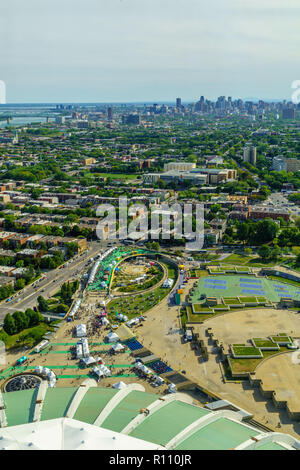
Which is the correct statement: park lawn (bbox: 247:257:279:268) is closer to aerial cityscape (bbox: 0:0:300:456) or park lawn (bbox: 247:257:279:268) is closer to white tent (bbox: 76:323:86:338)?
aerial cityscape (bbox: 0:0:300:456)

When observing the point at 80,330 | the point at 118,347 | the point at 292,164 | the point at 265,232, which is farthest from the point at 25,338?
the point at 292,164

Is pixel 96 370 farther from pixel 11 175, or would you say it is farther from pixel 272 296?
pixel 11 175

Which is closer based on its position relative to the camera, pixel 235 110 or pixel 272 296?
pixel 272 296

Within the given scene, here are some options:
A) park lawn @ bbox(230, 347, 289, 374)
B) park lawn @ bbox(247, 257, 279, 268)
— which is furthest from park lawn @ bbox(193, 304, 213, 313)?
park lawn @ bbox(247, 257, 279, 268)

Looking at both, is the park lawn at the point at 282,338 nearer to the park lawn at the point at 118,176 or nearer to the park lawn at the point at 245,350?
the park lawn at the point at 245,350

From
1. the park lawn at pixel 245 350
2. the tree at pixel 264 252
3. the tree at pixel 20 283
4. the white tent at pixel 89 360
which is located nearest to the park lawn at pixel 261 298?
the park lawn at pixel 245 350

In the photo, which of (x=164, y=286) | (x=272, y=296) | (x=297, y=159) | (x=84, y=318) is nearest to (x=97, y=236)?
(x=164, y=286)
